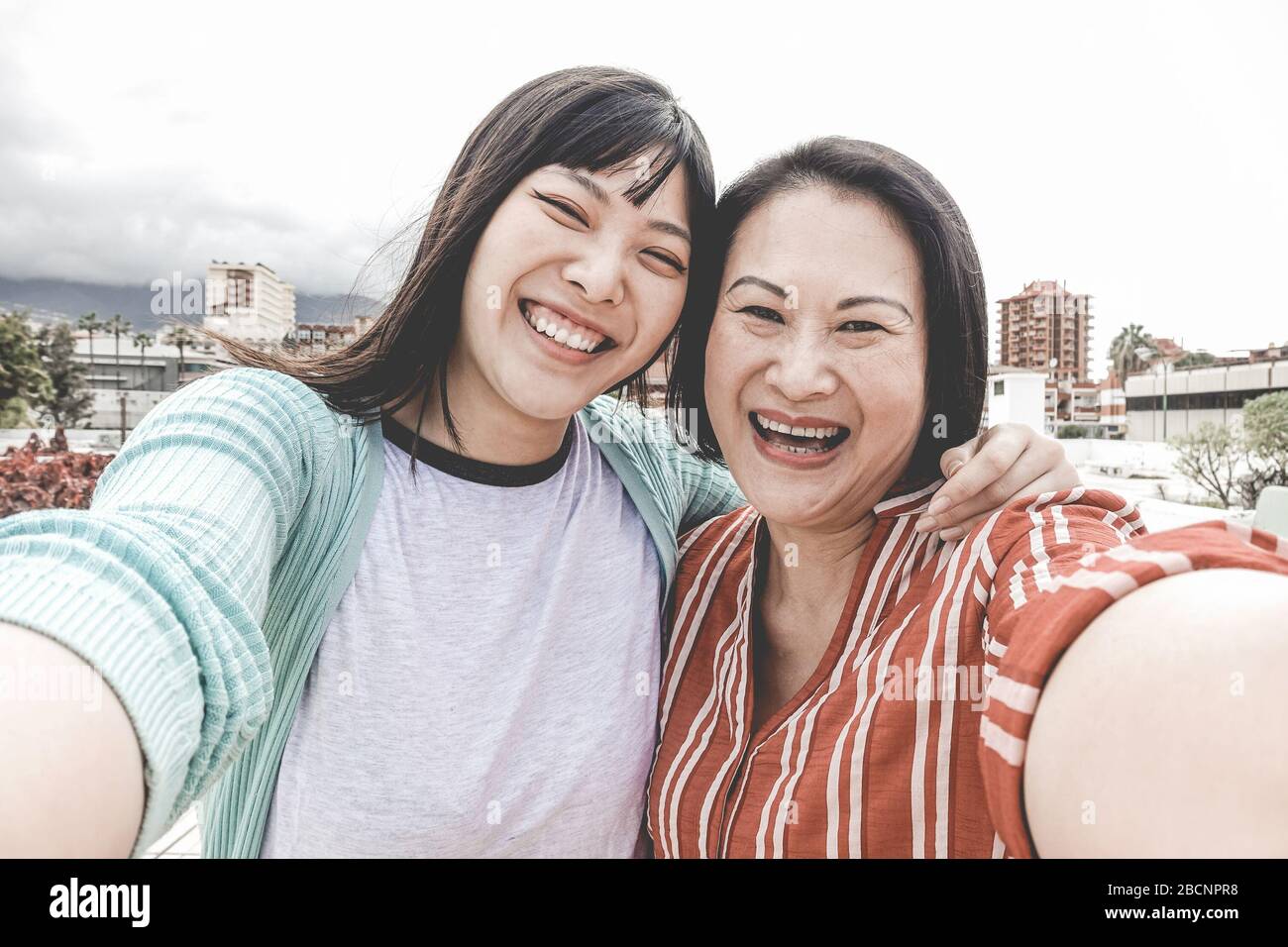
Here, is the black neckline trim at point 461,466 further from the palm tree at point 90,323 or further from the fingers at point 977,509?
the palm tree at point 90,323

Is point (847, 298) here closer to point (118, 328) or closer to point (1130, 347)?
point (118, 328)

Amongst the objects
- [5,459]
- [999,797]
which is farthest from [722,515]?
[5,459]

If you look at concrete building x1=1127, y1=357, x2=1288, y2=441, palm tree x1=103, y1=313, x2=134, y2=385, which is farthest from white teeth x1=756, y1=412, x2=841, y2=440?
palm tree x1=103, y1=313, x2=134, y2=385

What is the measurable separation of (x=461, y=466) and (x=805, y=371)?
→ 586 mm

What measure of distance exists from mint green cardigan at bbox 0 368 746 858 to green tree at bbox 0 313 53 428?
27.8 m

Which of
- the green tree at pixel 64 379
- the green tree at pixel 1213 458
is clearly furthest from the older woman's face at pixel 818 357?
the green tree at pixel 64 379

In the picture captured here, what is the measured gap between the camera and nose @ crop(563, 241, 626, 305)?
4.09 ft

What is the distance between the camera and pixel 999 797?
694mm

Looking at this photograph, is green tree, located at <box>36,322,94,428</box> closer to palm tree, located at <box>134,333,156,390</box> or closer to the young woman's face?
palm tree, located at <box>134,333,156,390</box>

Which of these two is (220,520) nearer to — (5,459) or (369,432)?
(369,432)

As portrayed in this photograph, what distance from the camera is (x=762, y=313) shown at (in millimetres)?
1347

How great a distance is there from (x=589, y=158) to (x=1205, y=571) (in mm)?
1011

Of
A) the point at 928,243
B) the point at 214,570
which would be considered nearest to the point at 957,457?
the point at 928,243
